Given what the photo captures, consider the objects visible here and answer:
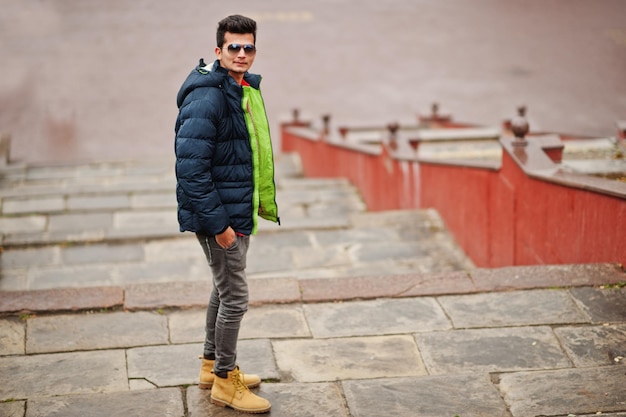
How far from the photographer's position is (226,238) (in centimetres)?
347

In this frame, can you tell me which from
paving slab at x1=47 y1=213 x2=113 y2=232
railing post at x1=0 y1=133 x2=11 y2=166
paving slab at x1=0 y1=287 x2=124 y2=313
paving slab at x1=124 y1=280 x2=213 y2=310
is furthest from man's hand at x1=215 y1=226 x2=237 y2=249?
railing post at x1=0 y1=133 x2=11 y2=166

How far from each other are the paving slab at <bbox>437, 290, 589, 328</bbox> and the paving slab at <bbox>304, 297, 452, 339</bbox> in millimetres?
109

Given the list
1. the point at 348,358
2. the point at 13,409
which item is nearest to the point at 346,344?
the point at 348,358

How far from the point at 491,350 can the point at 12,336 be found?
103 inches

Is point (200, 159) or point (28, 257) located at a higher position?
point (200, 159)

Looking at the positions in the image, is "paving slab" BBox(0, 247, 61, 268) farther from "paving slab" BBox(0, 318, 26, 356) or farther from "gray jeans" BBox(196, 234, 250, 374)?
"gray jeans" BBox(196, 234, 250, 374)

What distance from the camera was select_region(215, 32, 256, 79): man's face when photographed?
3445mm

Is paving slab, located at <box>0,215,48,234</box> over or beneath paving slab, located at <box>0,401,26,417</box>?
over

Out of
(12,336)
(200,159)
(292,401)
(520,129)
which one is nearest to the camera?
(200,159)

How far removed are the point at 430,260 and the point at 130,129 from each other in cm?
1185

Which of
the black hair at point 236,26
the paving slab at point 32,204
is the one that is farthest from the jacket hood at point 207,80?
the paving slab at point 32,204

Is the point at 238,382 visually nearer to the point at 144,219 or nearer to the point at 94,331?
the point at 94,331

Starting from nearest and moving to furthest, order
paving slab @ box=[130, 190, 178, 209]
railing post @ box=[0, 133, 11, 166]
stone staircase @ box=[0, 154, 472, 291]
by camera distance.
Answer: stone staircase @ box=[0, 154, 472, 291] < paving slab @ box=[130, 190, 178, 209] < railing post @ box=[0, 133, 11, 166]

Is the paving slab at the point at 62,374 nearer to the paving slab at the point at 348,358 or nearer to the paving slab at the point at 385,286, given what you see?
the paving slab at the point at 348,358
